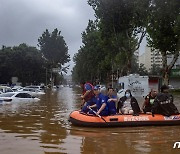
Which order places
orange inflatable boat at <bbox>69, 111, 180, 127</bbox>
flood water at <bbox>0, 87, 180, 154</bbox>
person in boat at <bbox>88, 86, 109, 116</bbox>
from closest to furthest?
flood water at <bbox>0, 87, 180, 154</bbox>
orange inflatable boat at <bbox>69, 111, 180, 127</bbox>
person in boat at <bbox>88, 86, 109, 116</bbox>

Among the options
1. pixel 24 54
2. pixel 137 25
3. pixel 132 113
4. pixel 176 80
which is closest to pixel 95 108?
pixel 132 113

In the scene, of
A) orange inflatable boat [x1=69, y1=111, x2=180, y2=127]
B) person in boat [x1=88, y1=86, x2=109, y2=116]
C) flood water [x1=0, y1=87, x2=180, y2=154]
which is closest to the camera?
flood water [x1=0, y1=87, x2=180, y2=154]

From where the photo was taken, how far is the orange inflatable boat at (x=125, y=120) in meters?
12.2

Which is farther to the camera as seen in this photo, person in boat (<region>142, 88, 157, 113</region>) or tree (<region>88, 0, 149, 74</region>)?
tree (<region>88, 0, 149, 74</region>)

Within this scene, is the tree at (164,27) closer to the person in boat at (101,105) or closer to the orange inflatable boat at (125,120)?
the orange inflatable boat at (125,120)

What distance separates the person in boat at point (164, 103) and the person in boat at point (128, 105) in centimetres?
66

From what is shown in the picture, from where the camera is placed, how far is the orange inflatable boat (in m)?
12.2

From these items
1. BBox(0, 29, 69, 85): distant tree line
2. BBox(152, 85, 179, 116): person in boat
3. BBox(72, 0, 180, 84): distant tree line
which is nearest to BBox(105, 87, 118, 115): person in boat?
BBox(152, 85, 179, 116): person in boat

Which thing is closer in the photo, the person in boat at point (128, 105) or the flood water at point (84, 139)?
the flood water at point (84, 139)

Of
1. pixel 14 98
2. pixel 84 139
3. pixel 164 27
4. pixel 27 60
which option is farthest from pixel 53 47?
pixel 84 139

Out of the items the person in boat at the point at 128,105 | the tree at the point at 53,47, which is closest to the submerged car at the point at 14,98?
the person in boat at the point at 128,105

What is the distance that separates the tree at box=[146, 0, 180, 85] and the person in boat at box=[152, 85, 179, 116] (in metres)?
19.5

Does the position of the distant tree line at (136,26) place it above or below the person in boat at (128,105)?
above

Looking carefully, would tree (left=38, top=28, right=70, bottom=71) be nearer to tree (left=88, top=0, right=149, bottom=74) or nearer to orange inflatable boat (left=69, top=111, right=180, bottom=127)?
tree (left=88, top=0, right=149, bottom=74)
